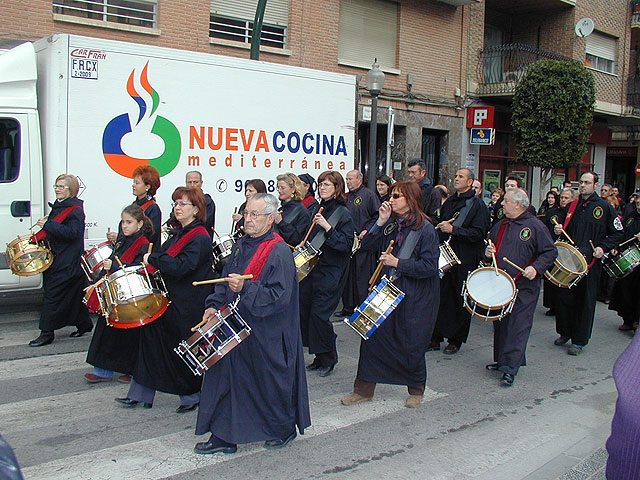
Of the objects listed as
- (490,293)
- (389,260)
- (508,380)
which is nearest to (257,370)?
(389,260)

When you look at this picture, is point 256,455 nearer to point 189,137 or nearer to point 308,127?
point 189,137

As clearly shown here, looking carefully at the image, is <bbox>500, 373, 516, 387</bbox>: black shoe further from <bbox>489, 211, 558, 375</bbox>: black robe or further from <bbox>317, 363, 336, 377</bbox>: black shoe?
<bbox>317, 363, 336, 377</bbox>: black shoe

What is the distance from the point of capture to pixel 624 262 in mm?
8602

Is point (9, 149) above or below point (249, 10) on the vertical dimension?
below

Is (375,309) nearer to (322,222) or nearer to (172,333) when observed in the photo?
(322,222)

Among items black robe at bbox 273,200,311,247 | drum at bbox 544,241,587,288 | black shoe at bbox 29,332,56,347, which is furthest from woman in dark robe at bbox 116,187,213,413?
drum at bbox 544,241,587,288

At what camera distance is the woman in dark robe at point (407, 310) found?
552 cm

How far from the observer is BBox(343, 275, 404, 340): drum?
5.27 metres

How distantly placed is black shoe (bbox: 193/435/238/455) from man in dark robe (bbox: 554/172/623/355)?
4.76m

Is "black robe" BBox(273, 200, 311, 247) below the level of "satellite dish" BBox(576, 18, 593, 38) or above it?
below

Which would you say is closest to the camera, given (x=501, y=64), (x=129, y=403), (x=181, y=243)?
(x=181, y=243)

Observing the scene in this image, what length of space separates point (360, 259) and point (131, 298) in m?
4.70

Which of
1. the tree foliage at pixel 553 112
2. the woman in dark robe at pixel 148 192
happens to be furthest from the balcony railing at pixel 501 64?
the woman in dark robe at pixel 148 192

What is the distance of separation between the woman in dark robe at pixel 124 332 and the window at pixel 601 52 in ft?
65.9
